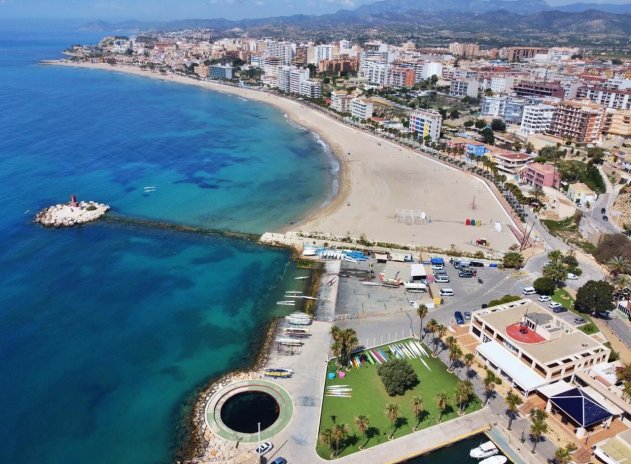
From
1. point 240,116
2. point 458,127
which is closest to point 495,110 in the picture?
point 458,127

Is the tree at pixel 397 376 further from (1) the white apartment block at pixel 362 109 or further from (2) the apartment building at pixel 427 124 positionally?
(1) the white apartment block at pixel 362 109

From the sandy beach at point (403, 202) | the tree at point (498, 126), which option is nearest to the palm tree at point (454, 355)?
the sandy beach at point (403, 202)

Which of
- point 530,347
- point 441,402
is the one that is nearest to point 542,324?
point 530,347

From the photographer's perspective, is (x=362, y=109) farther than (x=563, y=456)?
Yes

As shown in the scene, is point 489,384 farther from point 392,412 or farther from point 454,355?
point 392,412

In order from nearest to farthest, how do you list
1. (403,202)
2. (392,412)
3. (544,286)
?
1. (392,412)
2. (544,286)
3. (403,202)

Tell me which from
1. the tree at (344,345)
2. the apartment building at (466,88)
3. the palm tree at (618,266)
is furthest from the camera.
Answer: the apartment building at (466,88)
